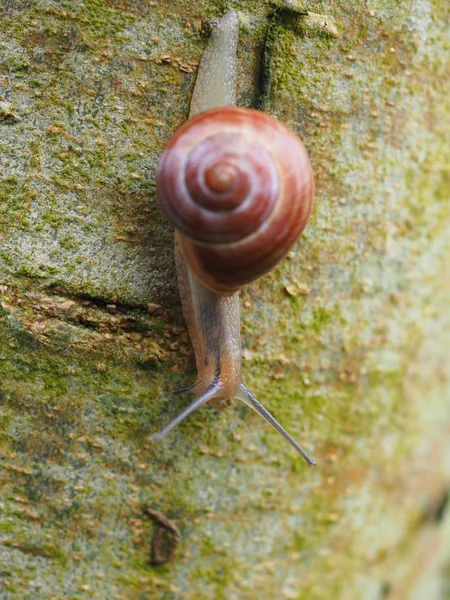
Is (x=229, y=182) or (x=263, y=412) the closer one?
(x=229, y=182)

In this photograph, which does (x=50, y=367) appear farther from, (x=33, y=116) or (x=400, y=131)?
(x=400, y=131)

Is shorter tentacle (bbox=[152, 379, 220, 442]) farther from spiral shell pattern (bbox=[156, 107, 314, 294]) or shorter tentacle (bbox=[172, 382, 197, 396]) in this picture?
spiral shell pattern (bbox=[156, 107, 314, 294])

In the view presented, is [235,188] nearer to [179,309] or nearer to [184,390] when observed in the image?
[179,309]

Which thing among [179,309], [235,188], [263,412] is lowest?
[263,412]

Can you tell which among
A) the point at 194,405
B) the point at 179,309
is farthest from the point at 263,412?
the point at 179,309

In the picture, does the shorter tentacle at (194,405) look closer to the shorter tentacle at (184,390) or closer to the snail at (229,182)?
the shorter tentacle at (184,390)

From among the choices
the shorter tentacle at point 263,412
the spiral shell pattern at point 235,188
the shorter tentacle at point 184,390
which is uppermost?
the spiral shell pattern at point 235,188

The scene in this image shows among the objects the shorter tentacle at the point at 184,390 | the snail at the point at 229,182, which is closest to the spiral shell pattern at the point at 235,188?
the snail at the point at 229,182
